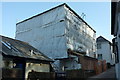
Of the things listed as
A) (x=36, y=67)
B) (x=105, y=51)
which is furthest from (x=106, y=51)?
(x=36, y=67)

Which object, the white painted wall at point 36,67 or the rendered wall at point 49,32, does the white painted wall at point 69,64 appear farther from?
the white painted wall at point 36,67

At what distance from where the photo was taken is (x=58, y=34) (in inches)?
916

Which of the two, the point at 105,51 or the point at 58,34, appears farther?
the point at 105,51

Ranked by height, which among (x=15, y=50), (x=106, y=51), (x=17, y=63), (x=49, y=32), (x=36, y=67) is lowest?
(x=36, y=67)

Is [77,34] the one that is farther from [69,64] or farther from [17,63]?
[17,63]

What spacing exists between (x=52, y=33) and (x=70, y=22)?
11.8 feet

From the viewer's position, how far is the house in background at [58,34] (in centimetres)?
2255

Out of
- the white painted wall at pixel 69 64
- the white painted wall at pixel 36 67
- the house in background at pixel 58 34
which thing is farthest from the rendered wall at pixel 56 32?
the white painted wall at pixel 36 67

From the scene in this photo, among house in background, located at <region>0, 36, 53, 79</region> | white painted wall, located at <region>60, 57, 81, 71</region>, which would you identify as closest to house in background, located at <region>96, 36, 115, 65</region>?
white painted wall, located at <region>60, 57, 81, 71</region>

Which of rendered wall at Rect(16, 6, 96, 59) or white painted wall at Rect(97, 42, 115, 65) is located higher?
rendered wall at Rect(16, 6, 96, 59)

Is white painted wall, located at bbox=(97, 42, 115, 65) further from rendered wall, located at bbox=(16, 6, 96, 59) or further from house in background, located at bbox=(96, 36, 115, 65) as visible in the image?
rendered wall, located at bbox=(16, 6, 96, 59)

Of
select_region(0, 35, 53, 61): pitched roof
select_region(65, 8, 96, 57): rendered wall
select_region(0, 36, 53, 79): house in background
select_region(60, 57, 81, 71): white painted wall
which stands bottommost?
select_region(60, 57, 81, 71): white painted wall

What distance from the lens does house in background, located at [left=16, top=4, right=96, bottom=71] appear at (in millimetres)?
22547

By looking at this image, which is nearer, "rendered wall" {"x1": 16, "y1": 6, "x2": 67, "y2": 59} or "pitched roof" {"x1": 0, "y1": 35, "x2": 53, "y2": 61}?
"pitched roof" {"x1": 0, "y1": 35, "x2": 53, "y2": 61}
